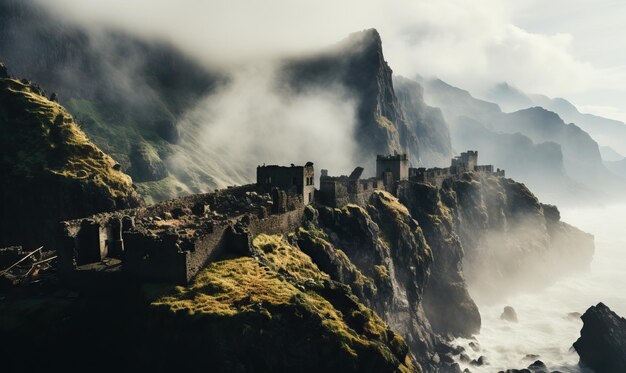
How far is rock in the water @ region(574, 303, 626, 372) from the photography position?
115125 mm

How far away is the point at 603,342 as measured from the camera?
118m

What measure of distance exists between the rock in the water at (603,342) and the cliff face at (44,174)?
397 ft

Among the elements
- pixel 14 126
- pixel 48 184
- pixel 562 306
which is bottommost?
pixel 562 306

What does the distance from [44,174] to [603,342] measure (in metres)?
144

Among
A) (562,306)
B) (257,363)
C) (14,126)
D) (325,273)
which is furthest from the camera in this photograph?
(562,306)

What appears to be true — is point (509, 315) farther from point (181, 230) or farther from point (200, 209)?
point (181, 230)

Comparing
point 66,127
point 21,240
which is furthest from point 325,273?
point 66,127

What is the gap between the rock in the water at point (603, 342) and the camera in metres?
115

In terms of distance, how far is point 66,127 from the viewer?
5492 inches

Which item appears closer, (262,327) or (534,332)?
(262,327)

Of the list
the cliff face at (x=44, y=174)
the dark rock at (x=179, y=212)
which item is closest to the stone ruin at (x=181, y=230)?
the dark rock at (x=179, y=212)

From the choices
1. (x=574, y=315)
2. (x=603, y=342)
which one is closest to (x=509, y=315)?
(x=574, y=315)

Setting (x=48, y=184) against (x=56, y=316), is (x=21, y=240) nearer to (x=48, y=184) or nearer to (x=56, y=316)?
(x=48, y=184)

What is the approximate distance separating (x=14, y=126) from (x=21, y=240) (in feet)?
121
